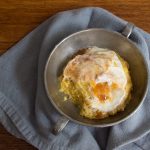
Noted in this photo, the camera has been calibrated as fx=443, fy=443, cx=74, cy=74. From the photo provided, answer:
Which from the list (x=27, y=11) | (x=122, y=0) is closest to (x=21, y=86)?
(x=27, y=11)

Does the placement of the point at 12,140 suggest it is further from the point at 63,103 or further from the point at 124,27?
the point at 124,27

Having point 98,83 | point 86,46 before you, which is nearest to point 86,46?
point 86,46

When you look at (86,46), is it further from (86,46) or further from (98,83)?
(98,83)
